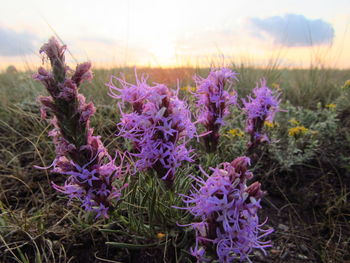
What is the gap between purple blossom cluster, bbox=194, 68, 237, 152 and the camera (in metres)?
1.90

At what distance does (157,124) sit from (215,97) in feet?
1.91

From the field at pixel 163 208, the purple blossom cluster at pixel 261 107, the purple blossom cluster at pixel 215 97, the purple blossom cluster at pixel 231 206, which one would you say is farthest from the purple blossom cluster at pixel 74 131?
the purple blossom cluster at pixel 261 107

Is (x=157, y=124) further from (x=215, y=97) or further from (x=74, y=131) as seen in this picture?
(x=215, y=97)

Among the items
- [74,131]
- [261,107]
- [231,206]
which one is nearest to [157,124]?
[74,131]

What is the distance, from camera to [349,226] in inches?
98.0

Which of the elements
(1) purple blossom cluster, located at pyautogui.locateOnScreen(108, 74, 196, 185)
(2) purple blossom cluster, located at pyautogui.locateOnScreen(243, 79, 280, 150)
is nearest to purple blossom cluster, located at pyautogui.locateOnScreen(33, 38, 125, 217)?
(1) purple blossom cluster, located at pyautogui.locateOnScreen(108, 74, 196, 185)

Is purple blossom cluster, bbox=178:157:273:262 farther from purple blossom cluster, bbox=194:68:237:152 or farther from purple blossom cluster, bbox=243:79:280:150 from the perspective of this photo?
purple blossom cluster, bbox=243:79:280:150

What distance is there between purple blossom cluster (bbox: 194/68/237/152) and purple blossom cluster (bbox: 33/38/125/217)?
0.68 m

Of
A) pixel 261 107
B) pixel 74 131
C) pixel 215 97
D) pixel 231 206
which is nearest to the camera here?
pixel 231 206

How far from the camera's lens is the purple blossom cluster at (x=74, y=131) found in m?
1.32

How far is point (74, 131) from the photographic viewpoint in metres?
1.42

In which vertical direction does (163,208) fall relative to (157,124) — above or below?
below

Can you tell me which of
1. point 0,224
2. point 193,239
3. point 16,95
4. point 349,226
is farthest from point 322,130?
point 16,95

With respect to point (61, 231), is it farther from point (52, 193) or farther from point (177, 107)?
point (177, 107)
